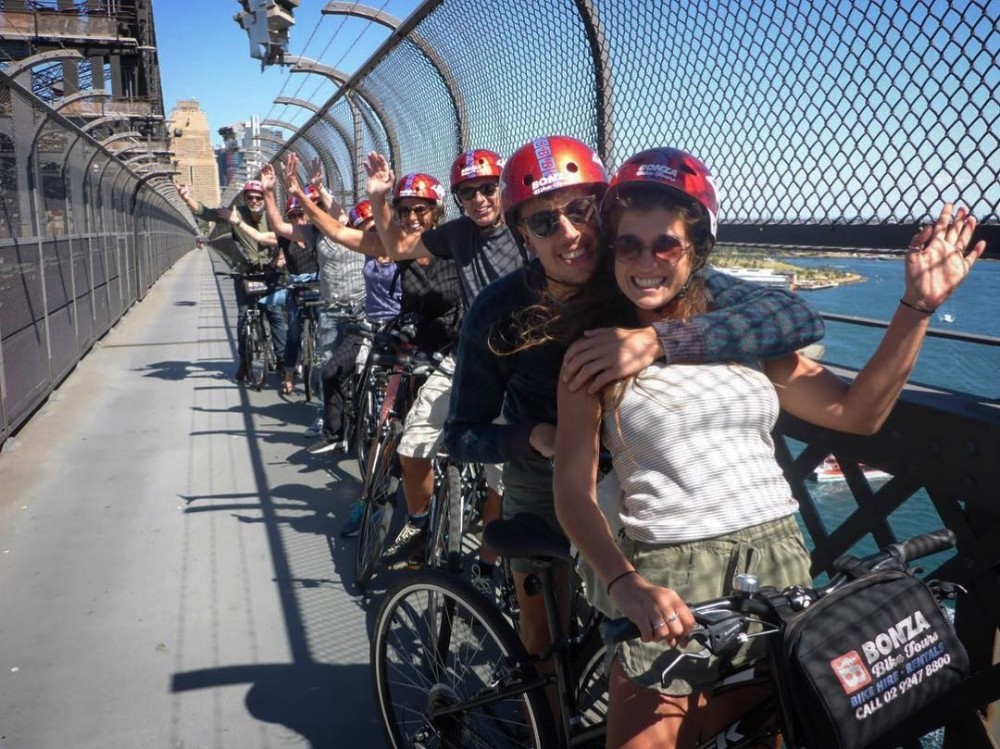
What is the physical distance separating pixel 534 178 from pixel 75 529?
13.1 feet

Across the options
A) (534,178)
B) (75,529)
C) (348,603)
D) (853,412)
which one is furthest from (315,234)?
(853,412)

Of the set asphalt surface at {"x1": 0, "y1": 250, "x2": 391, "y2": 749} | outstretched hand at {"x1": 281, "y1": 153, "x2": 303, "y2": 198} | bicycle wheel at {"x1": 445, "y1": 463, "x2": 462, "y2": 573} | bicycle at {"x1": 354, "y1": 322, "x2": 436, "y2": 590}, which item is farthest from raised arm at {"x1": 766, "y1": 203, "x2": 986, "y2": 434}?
outstretched hand at {"x1": 281, "y1": 153, "x2": 303, "y2": 198}

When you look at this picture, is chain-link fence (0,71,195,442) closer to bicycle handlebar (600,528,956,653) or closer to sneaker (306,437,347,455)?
sneaker (306,437,347,455)

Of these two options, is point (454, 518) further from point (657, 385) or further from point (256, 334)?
point (256, 334)

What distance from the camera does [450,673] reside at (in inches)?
106

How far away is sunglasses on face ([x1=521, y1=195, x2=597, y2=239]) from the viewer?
2361mm

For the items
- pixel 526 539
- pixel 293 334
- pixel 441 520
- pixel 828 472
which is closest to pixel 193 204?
pixel 293 334

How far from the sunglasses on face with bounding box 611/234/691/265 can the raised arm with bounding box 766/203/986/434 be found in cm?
38

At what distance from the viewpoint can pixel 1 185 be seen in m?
6.75

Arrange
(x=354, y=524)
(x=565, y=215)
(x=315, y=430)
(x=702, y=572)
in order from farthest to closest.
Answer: (x=315, y=430)
(x=354, y=524)
(x=565, y=215)
(x=702, y=572)

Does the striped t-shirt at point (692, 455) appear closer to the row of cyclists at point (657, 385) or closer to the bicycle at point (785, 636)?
the row of cyclists at point (657, 385)

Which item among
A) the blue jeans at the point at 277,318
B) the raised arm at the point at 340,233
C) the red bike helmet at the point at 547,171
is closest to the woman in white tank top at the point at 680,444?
the red bike helmet at the point at 547,171

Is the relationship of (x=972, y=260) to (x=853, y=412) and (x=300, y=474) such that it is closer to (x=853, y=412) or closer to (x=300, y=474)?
(x=853, y=412)

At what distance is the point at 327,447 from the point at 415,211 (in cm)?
267
